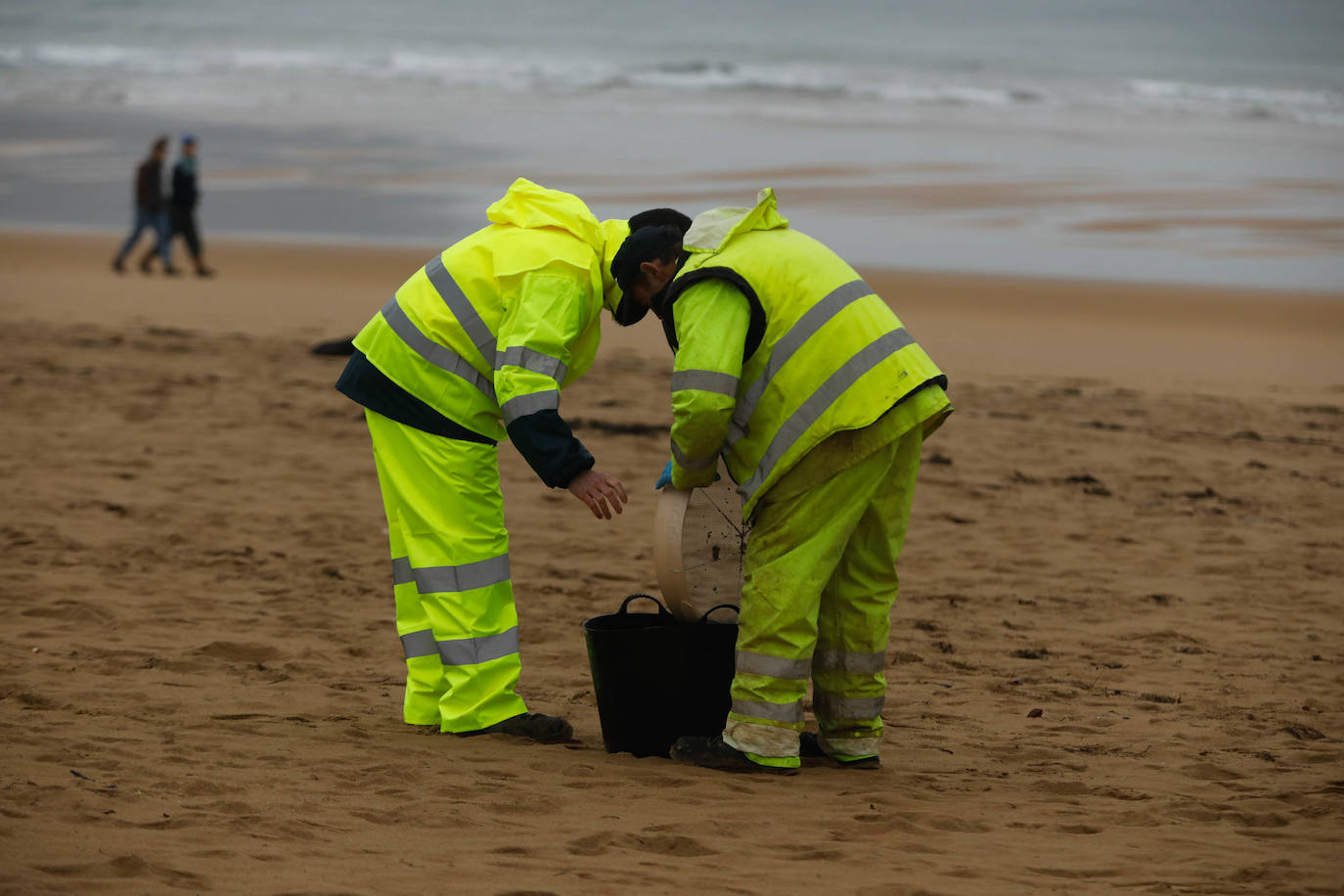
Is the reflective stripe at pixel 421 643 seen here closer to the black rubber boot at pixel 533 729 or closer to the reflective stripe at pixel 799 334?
the black rubber boot at pixel 533 729

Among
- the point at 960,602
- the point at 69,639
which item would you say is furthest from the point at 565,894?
the point at 960,602

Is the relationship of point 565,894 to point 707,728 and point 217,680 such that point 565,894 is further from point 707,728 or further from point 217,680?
point 217,680

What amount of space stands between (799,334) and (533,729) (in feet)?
5.11

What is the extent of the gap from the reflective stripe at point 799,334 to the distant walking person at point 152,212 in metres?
15.5

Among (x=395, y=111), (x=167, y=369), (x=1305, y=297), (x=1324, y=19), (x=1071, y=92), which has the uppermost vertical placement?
(x=1324, y=19)

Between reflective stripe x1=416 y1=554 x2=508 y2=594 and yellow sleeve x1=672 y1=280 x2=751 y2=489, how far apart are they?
33.4 inches

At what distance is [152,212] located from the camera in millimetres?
18422

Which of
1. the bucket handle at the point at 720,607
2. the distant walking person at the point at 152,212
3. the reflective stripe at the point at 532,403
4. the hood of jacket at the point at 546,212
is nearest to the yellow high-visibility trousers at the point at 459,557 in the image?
the reflective stripe at the point at 532,403

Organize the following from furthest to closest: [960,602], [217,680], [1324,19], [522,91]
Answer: [1324,19] → [522,91] → [960,602] → [217,680]

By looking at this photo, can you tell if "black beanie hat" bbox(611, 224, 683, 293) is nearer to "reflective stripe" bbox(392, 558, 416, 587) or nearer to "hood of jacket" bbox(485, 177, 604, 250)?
"hood of jacket" bbox(485, 177, 604, 250)

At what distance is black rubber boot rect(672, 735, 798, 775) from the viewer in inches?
177

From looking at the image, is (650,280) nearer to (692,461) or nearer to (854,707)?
(692,461)

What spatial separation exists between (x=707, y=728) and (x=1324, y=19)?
229 ft

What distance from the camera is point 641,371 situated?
1282cm
